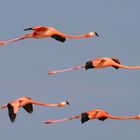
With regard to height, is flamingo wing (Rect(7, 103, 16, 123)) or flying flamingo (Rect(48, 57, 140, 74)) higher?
flying flamingo (Rect(48, 57, 140, 74))

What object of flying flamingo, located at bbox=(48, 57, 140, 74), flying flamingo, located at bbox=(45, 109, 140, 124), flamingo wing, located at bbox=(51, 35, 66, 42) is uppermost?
flamingo wing, located at bbox=(51, 35, 66, 42)

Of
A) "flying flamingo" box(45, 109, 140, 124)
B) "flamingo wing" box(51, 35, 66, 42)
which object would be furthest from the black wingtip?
"flamingo wing" box(51, 35, 66, 42)

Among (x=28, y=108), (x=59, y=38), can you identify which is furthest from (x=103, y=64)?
(x=28, y=108)

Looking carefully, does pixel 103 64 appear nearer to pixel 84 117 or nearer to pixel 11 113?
pixel 84 117

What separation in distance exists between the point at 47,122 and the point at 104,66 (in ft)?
11.0

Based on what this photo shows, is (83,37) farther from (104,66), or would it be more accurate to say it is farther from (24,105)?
(24,105)

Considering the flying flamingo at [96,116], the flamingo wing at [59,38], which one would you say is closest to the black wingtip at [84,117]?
the flying flamingo at [96,116]

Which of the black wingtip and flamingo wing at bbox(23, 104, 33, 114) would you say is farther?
flamingo wing at bbox(23, 104, 33, 114)

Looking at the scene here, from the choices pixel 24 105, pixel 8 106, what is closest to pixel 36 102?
pixel 24 105

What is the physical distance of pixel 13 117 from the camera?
32.6 m

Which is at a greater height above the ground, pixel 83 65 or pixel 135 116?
pixel 83 65

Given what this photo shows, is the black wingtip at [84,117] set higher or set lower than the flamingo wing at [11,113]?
lower

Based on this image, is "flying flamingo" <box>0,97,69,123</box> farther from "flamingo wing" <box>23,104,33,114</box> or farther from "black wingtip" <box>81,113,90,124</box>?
"black wingtip" <box>81,113,90,124</box>

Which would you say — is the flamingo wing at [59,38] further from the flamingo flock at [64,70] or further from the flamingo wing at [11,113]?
the flamingo wing at [11,113]
